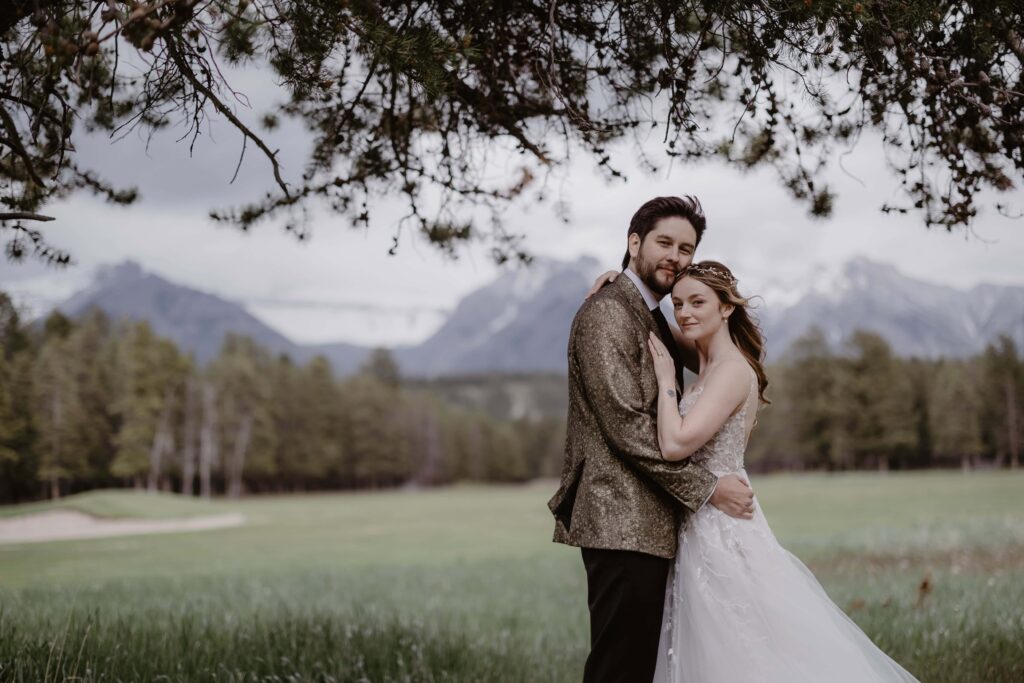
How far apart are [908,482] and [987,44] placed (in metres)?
45.8

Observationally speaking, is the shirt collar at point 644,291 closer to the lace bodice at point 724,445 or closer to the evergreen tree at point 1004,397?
the lace bodice at point 724,445

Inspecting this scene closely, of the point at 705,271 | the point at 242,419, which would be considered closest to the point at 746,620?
the point at 705,271

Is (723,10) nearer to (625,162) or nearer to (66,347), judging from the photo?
(625,162)

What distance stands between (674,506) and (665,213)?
130 cm

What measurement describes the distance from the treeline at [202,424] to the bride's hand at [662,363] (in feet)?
63.8

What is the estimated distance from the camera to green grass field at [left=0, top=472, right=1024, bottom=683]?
5.16m

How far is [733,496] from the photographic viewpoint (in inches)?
135

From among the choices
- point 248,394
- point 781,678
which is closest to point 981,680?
point 781,678

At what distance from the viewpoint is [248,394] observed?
52812 millimetres

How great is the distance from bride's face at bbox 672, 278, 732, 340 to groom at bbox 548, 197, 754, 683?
197 mm

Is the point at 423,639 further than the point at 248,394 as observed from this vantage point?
No

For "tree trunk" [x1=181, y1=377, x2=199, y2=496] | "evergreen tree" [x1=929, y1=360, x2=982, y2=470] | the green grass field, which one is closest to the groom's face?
the green grass field

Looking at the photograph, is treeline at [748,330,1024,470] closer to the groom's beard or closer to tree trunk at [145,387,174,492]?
tree trunk at [145,387,174,492]

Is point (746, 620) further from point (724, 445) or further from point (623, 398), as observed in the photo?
point (623, 398)
